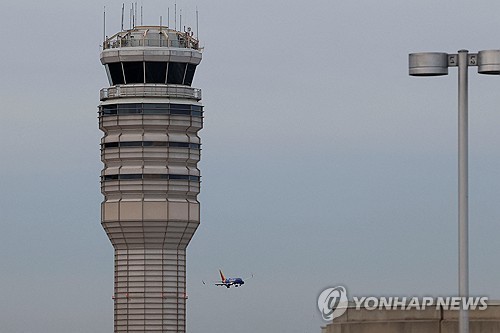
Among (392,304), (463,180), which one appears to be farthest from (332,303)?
(463,180)

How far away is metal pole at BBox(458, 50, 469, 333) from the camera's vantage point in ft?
241

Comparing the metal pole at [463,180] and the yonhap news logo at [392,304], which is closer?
the metal pole at [463,180]

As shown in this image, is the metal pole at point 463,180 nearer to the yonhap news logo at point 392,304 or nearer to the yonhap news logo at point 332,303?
the yonhap news logo at point 392,304

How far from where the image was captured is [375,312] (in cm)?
7862

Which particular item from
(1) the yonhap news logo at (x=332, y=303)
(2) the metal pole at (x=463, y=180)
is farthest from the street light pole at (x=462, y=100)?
(1) the yonhap news logo at (x=332, y=303)

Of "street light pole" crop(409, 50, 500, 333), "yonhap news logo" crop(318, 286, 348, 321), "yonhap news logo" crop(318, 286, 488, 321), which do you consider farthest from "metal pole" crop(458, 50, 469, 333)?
"yonhap news logo" crop(318, 286, 348, 321)

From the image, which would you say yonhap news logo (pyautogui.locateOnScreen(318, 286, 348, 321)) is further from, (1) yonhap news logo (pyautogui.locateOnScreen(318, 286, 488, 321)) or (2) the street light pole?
(2) the street light pole

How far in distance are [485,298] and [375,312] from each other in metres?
4.53

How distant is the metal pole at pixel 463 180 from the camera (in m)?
73.5

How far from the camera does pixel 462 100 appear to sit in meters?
75.1

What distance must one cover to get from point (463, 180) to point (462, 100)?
322cm

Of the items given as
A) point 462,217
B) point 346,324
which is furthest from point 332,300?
point 462,217

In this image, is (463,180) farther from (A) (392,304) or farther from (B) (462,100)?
(A) (392,304)

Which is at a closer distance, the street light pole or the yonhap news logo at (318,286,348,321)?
the street light pole
